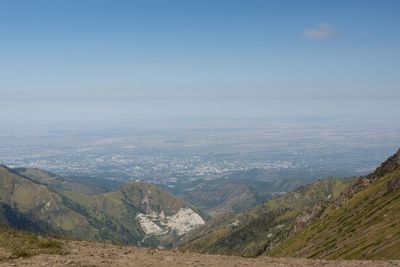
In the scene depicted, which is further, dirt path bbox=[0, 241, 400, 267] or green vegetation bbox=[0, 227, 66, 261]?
green vegetation bbox=[0, 227, 66, 261]

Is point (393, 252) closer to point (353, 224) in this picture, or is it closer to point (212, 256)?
point (212, 256)

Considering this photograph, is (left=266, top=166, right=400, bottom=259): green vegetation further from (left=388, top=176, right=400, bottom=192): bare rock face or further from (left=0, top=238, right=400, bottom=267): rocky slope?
(left=0, top=238, right=400, bottom=267): rocky slope

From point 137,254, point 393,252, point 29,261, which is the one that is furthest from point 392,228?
point 29,261

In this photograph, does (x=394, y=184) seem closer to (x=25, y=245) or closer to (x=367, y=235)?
(x=367, y=235)

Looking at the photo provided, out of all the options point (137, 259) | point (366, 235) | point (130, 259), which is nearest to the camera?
point (130, 259)

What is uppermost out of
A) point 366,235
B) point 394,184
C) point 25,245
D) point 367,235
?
point 25,245

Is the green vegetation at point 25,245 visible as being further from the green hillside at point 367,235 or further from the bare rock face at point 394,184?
the bare rock face at point 394,184

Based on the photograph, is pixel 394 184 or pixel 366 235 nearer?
pixel 366 235

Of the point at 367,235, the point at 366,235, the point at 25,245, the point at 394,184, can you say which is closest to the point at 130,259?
the point at 25,245

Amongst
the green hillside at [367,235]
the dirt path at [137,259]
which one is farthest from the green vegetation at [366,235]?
the dirt path at [137,259]

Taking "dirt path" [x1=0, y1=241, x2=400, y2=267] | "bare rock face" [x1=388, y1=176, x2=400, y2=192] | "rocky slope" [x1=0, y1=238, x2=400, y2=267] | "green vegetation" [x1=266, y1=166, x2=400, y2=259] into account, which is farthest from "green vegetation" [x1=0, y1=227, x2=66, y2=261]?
"bare rock face" [x1=388, y1=176, x2=400, y2=192]
